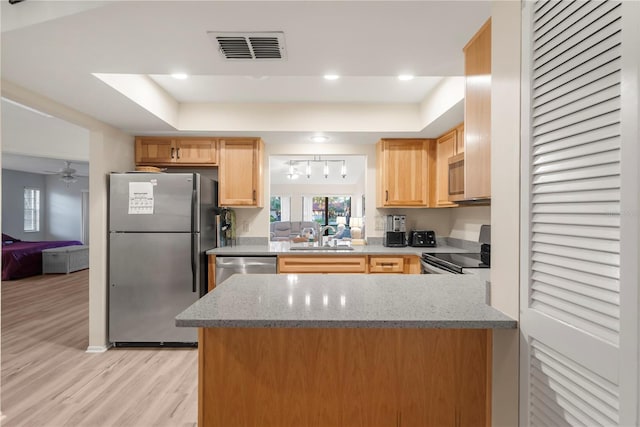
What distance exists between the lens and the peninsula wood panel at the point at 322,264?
11.6 ft

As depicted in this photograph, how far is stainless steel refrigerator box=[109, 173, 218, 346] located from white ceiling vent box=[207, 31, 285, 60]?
170 centimetres

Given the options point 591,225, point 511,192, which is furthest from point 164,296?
point 591,225

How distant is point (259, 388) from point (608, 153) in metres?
1.40

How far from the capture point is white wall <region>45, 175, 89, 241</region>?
31.1 ft

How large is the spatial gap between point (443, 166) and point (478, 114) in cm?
208

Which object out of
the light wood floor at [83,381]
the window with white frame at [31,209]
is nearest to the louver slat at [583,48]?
the light wood floor at [83,381]

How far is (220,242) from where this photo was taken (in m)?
3.85

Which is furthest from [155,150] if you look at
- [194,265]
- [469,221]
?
[469,221]

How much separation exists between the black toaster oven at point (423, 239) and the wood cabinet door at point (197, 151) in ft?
7.81

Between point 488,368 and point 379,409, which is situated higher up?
point 488,368

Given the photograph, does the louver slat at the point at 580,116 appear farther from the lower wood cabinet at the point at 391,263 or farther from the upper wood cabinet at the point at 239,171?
the upper wood cabinet at the point at 239,171

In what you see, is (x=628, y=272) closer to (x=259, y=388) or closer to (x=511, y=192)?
(x=511, y=192)

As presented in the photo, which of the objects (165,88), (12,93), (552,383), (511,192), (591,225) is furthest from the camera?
(165,88)

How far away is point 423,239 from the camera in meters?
3.96
